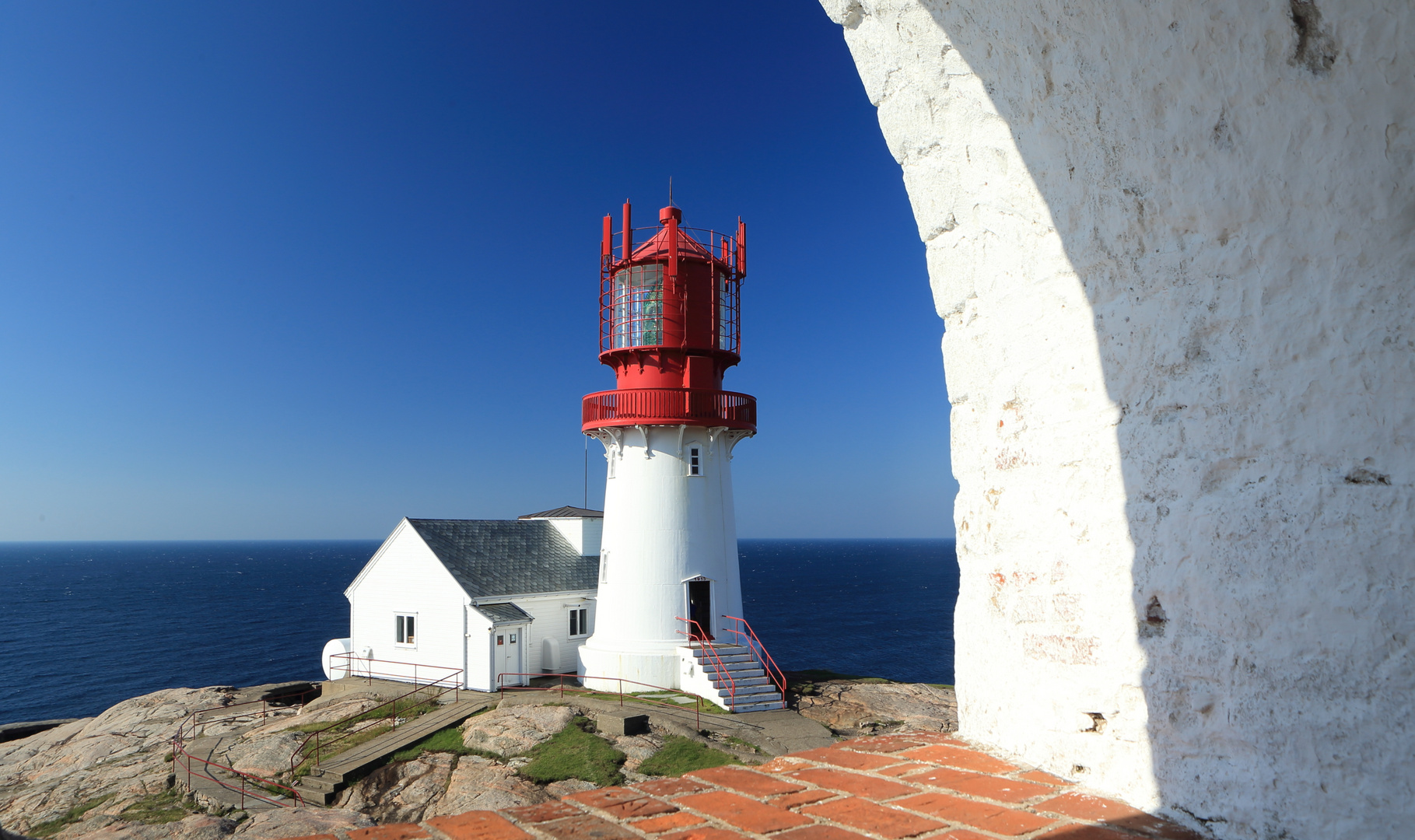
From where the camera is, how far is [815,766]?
3211 mm

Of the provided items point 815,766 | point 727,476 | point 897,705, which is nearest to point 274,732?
point 727,476

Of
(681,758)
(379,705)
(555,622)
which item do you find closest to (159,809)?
(379,705)

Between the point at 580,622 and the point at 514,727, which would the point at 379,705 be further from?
the point at 580,622

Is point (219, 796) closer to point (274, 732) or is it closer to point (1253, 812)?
point (274, 732)

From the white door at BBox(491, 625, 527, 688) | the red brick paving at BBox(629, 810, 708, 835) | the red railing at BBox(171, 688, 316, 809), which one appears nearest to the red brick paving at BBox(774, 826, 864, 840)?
the red brick paving at BBox(629, 810, 708, 835)

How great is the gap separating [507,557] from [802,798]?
2169 cm

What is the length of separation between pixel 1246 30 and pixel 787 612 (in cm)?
6958

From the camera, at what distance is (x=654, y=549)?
1998 centimetres

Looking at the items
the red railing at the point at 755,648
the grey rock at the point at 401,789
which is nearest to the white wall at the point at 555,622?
the red railing at the point at 755,648

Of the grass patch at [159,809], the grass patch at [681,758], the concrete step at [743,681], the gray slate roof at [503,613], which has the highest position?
the gray slate roof at [503,613]

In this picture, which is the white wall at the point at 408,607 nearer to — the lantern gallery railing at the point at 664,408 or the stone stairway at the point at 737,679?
the lantern gallery railing at the point at 664,408

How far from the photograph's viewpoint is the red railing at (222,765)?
14648 millimetres

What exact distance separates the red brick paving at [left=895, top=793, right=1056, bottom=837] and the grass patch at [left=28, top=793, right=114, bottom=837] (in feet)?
56.9

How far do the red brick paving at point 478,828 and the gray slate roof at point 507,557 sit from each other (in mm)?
19232
